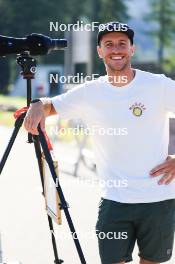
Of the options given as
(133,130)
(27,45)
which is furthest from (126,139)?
(27,45)

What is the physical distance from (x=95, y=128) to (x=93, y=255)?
8.02ft

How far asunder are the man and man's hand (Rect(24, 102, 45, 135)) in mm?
11

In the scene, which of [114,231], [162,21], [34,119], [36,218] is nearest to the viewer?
[34,119]

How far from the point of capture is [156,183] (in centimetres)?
357

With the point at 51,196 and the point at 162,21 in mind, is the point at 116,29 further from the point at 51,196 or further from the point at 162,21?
the point at 162,21

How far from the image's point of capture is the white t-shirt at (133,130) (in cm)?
353

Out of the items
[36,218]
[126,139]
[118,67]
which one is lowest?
[36,218]

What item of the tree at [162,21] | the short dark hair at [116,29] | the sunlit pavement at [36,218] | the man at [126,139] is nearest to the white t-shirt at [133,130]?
the man at [126,139]

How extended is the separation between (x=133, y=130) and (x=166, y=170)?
28 centimetres

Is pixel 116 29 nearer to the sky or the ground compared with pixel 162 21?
nearer to the ground

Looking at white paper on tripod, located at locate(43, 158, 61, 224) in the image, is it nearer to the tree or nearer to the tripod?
the tripod

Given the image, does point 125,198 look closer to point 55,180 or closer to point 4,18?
point 55,180

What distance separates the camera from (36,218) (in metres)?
7.15

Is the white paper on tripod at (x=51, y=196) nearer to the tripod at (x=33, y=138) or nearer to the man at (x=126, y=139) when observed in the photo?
the tripod at (x=33, y=138)
